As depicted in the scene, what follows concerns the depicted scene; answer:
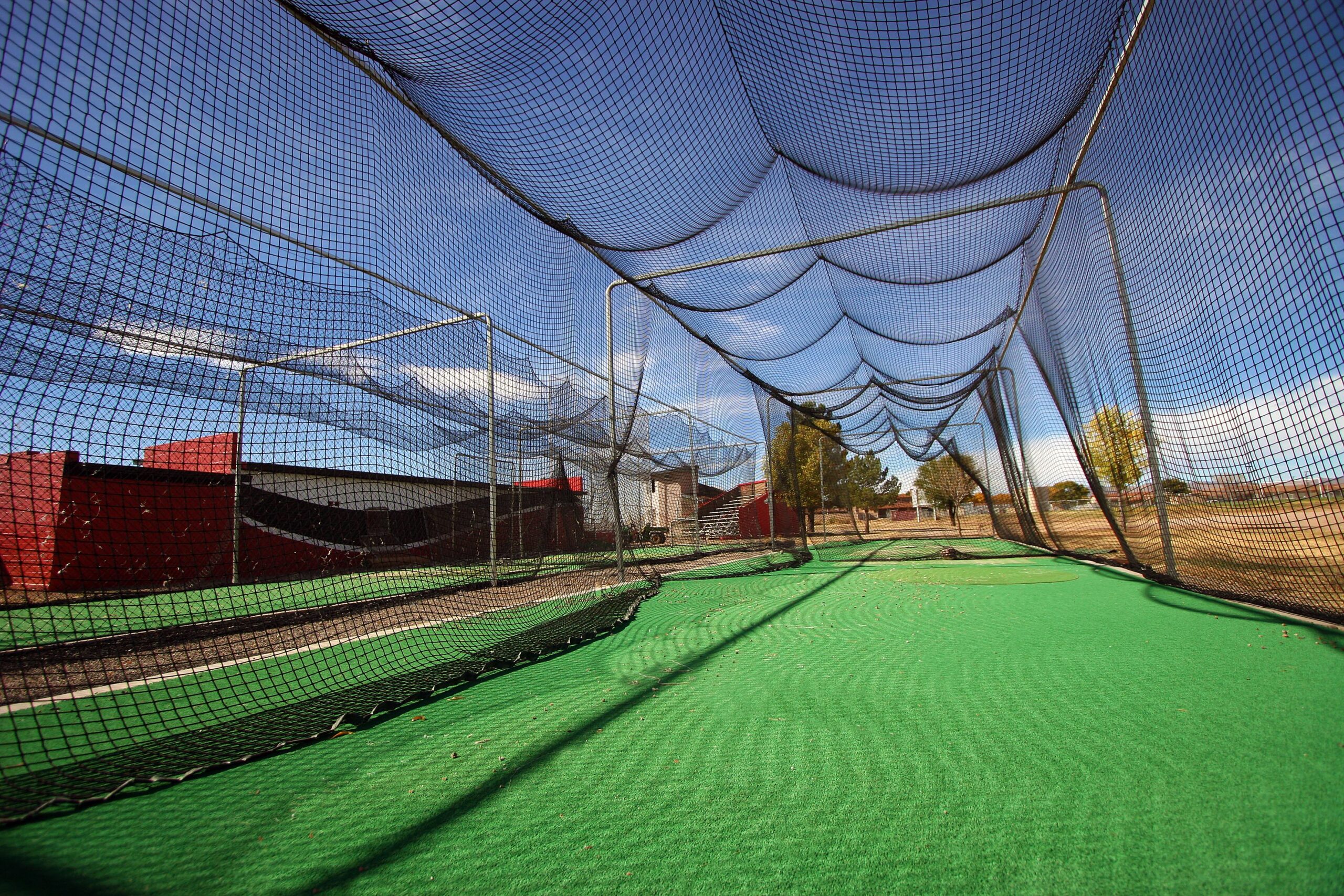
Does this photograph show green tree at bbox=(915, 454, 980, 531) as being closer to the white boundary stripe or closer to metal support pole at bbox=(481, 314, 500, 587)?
metal support pole at bbox=(481, 314, 500, 587)

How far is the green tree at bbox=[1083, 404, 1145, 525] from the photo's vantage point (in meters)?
6.40

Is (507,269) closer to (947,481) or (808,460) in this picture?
(947,481)

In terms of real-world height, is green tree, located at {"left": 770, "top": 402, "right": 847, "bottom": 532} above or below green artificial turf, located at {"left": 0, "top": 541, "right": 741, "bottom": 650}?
above

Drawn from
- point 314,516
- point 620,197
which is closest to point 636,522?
point 314,516

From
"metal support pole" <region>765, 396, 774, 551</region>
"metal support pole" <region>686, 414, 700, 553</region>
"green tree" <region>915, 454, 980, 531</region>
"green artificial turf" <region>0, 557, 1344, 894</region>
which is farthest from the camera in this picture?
"green tree" <region>915, 454, 980, 531</region>

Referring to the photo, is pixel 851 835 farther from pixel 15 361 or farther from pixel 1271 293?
pixel 15 361

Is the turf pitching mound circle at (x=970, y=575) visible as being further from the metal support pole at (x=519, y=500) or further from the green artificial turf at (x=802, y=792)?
the metal support pole at (x=519, y=500)

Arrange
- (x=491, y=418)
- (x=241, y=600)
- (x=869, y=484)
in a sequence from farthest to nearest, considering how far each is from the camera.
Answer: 1. (x=869, y=484)
2. (x=241, y=600)
3. (x=491, y=418)

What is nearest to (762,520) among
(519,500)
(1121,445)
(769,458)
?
(769,458)

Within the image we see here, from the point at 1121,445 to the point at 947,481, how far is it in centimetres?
988

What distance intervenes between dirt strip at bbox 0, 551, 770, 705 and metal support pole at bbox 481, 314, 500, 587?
0.69 m

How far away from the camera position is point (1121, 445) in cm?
772

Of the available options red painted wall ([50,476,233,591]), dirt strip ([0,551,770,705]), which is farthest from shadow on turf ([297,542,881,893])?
red painted wall ([50,476,233,591])

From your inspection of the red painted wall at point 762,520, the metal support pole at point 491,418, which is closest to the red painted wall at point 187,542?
the metal support pole at point 491,418
